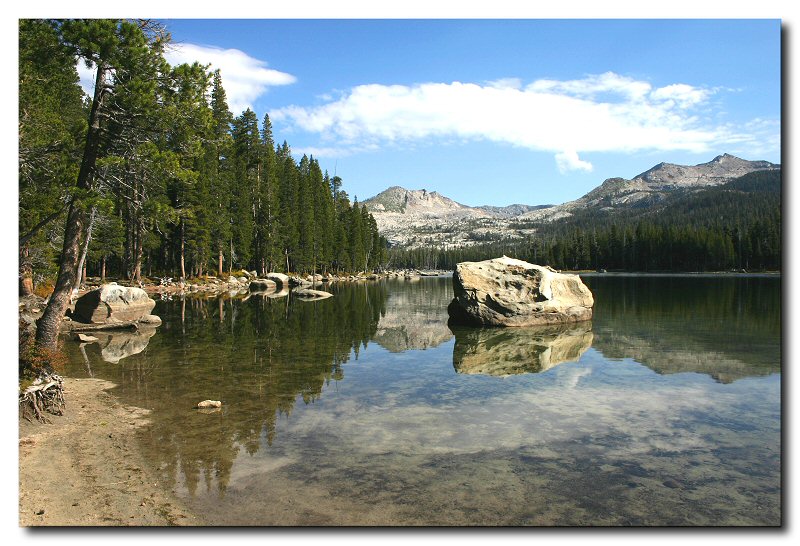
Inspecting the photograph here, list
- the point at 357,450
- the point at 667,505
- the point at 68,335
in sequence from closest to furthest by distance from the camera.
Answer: the point at 667,505 → the point at 357,450 → the point at 68,335

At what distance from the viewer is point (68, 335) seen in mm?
20891

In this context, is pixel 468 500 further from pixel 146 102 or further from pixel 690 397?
pixel 146 102

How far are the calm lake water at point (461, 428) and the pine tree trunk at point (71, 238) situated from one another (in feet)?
6.87

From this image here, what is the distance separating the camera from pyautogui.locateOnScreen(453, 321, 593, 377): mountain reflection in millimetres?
15219

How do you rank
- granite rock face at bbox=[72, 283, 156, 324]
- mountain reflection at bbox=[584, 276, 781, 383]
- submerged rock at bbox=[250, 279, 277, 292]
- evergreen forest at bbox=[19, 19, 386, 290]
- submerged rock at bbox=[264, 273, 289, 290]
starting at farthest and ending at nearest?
1. submerged rock at bbox=[264, 273, 289, 290]
2. submerged rock at bbox=[250, 279, 277, 292]
3. granite rock face at bbox=[72, 283, 156, 324]
4. mountain reflection at bbox=[584, 276, 781, 383]
5. evergreen forest at bbox=[19, 19, 386, 290]

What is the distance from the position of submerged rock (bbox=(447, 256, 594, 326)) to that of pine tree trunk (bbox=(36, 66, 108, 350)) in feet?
56.3

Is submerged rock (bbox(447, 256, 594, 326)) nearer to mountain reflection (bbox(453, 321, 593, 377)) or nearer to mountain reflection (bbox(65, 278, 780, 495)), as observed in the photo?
mountain reflection (bbox(453, 321, 593, 377))

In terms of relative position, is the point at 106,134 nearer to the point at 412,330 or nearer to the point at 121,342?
the point at 121,342

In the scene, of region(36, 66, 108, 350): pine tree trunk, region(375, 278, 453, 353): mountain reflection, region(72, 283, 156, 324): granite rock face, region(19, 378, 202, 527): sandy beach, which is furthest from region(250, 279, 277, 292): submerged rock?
region(19, 378, 202, 527): sandy beach

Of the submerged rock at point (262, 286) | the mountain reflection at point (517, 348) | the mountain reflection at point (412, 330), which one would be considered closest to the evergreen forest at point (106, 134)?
the mountain reflection at point (412, 330)

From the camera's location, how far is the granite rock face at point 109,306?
2336 centimetres

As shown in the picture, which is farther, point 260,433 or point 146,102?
point 146,102
